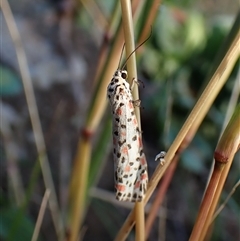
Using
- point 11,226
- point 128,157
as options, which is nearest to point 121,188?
point 128,157

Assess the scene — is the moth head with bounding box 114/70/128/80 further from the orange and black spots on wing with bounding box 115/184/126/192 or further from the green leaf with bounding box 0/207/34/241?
the green leaf with bounding box 0/207/34/241

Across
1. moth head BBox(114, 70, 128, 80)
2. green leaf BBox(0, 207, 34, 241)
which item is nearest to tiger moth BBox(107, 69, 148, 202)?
moth head BBox(114, 70, 128, 80)

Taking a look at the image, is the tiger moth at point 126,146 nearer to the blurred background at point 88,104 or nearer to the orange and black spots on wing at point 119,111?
the orange and black spots on wing at point 119,111

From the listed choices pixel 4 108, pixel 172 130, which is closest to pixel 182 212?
pixel 172 130

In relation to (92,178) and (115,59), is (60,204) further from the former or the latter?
(115,59)

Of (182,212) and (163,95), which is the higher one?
(163,95)

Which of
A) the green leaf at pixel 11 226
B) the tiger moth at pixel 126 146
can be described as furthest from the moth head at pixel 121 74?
the green leaf at pixel 11 226

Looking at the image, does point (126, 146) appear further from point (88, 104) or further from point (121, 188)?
point (88, 104)
